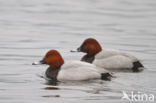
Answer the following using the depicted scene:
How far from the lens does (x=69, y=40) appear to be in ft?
60.0

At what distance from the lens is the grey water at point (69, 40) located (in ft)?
34.7

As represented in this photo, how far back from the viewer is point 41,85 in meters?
11.3

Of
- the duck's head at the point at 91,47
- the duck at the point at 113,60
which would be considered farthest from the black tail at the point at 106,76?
the duck's head at the point at 91,47

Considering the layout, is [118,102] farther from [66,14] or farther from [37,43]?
[66,14]

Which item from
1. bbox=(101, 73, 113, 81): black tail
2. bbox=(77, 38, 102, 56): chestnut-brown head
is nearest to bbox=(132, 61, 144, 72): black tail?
bbox=(77, 38, 102, 56): chestnut-brown head

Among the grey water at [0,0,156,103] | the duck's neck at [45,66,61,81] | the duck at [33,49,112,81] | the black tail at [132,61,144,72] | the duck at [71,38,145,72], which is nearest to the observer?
the grey water at [0,0,156,103]

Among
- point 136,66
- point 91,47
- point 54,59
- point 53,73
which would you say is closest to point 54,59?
point 54,59

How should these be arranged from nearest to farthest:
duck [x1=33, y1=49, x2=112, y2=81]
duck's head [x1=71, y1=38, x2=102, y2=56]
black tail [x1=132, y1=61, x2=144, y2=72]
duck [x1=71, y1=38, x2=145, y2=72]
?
duck [x1=33, y1=49, x2=112, y2=81], black tail [x1=132, y1=61, x2=144, y2=72], duck [x1=71, y1=38, x2=145, y2=72], duck's head [x1=71, y1=38, x2=102, y2=56]

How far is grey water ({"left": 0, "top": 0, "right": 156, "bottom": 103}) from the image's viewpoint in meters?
10.6

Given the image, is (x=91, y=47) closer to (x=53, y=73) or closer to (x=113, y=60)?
(x=113, y=60)

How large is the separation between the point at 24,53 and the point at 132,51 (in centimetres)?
295

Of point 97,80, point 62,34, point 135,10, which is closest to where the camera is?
point 97,80

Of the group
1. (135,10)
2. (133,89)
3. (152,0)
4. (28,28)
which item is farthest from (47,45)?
Answer: (152,0)

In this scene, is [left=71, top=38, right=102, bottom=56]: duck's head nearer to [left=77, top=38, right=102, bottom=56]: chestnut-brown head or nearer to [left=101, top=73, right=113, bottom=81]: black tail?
[left=77, top=38, right=102, bottom=56]: chestnut-brown head
